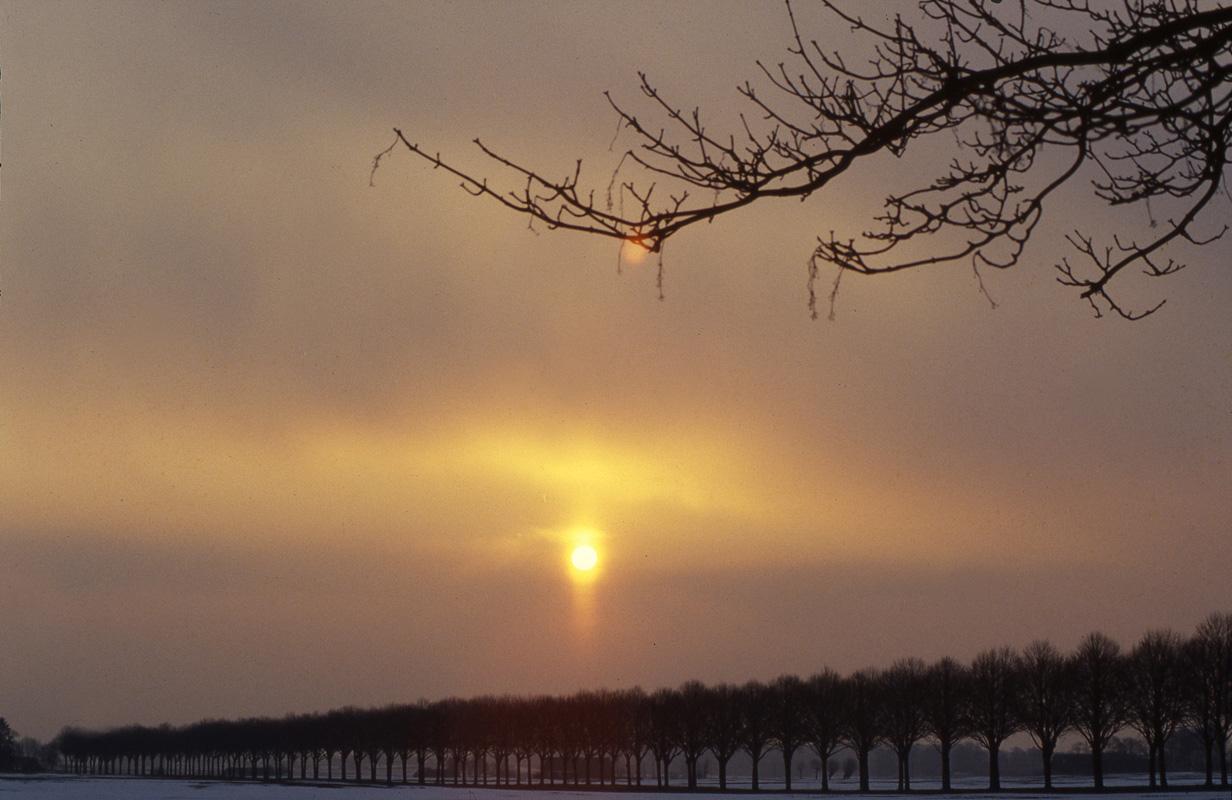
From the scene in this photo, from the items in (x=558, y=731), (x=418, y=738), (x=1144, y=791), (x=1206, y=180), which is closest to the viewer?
(x=1206, y=180)

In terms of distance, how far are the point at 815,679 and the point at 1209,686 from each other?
34.7 m

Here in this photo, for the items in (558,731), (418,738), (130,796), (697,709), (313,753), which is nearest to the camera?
(130,796)

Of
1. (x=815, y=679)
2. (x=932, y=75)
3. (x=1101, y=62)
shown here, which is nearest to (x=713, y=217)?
(x=932, y=75)

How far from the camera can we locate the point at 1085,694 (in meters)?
86.2

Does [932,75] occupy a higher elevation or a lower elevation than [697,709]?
higher

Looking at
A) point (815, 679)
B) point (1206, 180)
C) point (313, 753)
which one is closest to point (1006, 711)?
point (815, 679)

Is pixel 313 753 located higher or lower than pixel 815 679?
lower

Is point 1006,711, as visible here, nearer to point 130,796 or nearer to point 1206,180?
point 130,796

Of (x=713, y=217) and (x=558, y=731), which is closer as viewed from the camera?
(x=713, y=217)

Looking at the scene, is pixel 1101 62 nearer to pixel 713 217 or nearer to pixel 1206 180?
pixel 1206 180

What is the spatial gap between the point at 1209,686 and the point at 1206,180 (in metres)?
84.2

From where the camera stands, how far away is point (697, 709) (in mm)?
117625

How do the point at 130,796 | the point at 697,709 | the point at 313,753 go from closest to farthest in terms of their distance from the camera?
the point at 130,796 < the point at 697,709 < the point at 313,753

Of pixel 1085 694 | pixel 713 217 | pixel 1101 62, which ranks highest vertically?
pixel 1101 62
